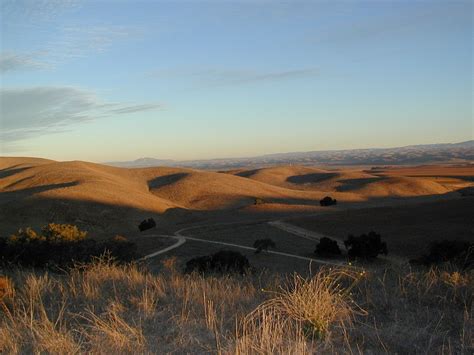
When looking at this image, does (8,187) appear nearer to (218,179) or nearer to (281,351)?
(218,179)

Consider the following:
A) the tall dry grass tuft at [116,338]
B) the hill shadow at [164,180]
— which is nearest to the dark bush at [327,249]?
the tall dry grass tuft at [116,338]

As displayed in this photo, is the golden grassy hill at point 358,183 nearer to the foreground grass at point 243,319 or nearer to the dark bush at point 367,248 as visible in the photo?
the dark bush at point 367,248

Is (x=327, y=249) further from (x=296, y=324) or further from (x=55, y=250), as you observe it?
(x=296, y=324)

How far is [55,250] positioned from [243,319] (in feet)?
51.1

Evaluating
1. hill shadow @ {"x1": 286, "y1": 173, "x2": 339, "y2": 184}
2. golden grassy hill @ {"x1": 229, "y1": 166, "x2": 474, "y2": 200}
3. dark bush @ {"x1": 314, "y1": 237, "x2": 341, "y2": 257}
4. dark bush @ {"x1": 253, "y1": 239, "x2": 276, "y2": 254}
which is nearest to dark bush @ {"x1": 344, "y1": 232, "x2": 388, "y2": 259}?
dark bush @ {"x1": 314, "y1": 237, "x2": 341, "y2": 257}

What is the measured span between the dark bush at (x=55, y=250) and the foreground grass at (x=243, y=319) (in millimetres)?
8495

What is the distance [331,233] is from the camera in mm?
33094

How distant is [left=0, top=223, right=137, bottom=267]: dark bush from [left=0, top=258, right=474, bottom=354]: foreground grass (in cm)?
849

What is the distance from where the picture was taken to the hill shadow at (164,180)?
8356cm

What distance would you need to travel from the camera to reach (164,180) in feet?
289

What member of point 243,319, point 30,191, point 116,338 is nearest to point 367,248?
point 243,319

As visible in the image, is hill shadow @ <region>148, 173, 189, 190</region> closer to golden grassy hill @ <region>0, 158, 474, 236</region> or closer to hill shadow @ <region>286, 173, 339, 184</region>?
golden grassy hill @ <region>0, 158, 474, 236</region>

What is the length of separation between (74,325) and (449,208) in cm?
3724

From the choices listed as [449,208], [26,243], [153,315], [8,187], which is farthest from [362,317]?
[8,187]
